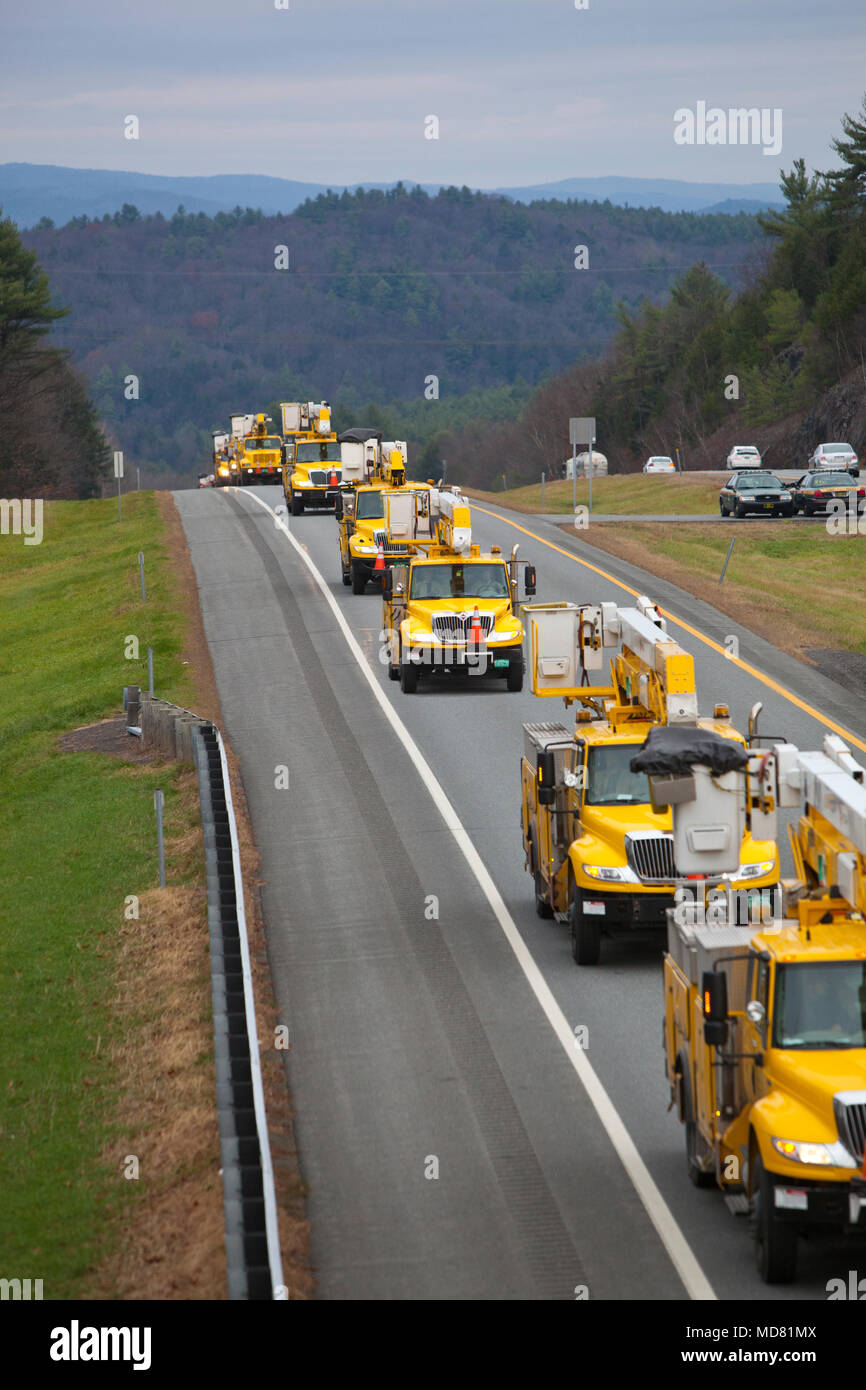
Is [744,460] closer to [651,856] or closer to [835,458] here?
[835,458]

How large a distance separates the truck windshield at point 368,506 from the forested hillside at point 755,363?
34.3 m

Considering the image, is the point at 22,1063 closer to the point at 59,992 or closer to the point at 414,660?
the point at 59,992

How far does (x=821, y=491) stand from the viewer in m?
53.8

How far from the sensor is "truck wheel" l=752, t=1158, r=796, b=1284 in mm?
10336

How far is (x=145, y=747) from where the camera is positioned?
2758 cm

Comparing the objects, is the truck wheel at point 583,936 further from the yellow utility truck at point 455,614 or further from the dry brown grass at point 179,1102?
the yellow utility truck at point 455,614

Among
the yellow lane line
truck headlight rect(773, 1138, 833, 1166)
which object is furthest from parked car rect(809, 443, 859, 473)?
truck headlight rect(773, 1138, 833, 1166)

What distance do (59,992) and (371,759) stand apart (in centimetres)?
864

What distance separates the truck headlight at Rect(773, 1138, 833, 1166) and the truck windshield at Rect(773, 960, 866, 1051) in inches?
27.3

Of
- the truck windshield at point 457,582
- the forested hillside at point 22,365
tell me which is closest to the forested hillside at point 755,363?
the forested hillside at point 22,365

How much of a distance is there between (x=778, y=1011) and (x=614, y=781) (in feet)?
21.5

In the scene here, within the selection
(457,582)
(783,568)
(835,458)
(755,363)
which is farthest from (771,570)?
(755,363)

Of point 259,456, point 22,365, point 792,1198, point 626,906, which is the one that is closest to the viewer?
point 792,1198
